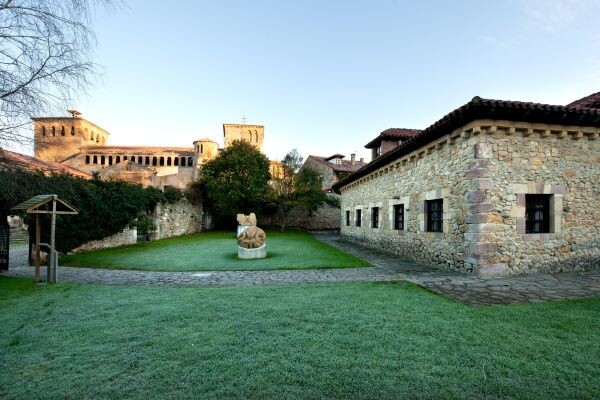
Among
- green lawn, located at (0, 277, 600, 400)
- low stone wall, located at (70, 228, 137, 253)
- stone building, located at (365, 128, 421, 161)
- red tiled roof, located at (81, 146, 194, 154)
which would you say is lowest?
low stone wall, located at (70, 228, 137, 253)

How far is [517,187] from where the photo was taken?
23.8 feet

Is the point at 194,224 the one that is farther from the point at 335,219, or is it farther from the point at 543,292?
the point at 543,292

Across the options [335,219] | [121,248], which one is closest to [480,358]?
[121,248]

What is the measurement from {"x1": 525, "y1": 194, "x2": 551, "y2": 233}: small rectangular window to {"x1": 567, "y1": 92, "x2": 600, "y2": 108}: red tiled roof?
13.2 ft

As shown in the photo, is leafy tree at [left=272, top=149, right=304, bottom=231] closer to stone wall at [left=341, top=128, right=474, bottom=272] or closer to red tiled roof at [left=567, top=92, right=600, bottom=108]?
stone wall at [left=341, top=128, right=474, bottom=272]

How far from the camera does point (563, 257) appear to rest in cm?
752

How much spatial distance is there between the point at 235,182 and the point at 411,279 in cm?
1958

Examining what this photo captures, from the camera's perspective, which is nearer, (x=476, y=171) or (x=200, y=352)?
(x=200, y=352)

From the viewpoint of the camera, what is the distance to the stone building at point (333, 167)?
3331cm

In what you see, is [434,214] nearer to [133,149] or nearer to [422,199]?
[422,199]

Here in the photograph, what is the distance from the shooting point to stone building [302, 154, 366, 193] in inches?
1312

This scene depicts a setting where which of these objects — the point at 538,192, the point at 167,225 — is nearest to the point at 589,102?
the point at 538,192

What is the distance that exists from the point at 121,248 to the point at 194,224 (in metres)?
10.6

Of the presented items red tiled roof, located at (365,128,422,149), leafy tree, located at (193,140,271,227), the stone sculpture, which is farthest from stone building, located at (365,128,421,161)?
leafy tree, located at (193,140,271,227)
